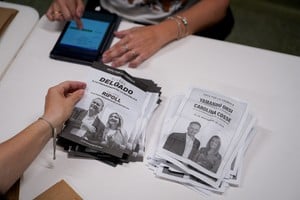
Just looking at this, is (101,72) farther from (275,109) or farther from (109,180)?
(275,109)

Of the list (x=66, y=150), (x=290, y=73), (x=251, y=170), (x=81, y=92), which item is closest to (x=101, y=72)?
(x=81, y=92)

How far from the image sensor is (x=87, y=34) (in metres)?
1.15

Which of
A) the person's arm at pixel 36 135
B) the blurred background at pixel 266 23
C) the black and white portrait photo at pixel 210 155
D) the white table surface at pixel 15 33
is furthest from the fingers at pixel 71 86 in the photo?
the blurred background at pixel 266 23

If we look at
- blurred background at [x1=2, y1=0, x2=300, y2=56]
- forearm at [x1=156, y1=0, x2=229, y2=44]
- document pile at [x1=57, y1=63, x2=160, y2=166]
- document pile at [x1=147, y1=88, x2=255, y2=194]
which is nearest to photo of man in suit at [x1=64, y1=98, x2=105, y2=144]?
document pile at [x1=57, y1=63, x2=160, y2=166]

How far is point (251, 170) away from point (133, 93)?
0.37m

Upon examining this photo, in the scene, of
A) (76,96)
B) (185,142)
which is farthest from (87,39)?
(185,142)

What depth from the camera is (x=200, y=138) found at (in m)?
0.93

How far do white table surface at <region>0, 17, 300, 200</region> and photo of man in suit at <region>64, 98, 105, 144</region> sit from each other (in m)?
0.06

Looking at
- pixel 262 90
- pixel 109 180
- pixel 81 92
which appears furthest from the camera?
pixel 262 90

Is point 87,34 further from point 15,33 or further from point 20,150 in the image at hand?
point 20,150

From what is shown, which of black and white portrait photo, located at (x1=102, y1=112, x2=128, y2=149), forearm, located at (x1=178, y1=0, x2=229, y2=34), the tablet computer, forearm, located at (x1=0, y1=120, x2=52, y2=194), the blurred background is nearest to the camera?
forearm, located at (x1=0, y1=120, x2=52, y2=194)

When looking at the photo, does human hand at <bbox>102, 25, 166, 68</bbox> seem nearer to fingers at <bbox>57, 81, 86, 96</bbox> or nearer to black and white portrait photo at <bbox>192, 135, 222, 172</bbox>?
fingers at <bbox>57, 81, 86, 96</bbox>

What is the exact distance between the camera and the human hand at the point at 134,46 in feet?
3.67

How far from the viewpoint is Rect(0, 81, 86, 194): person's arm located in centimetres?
82
